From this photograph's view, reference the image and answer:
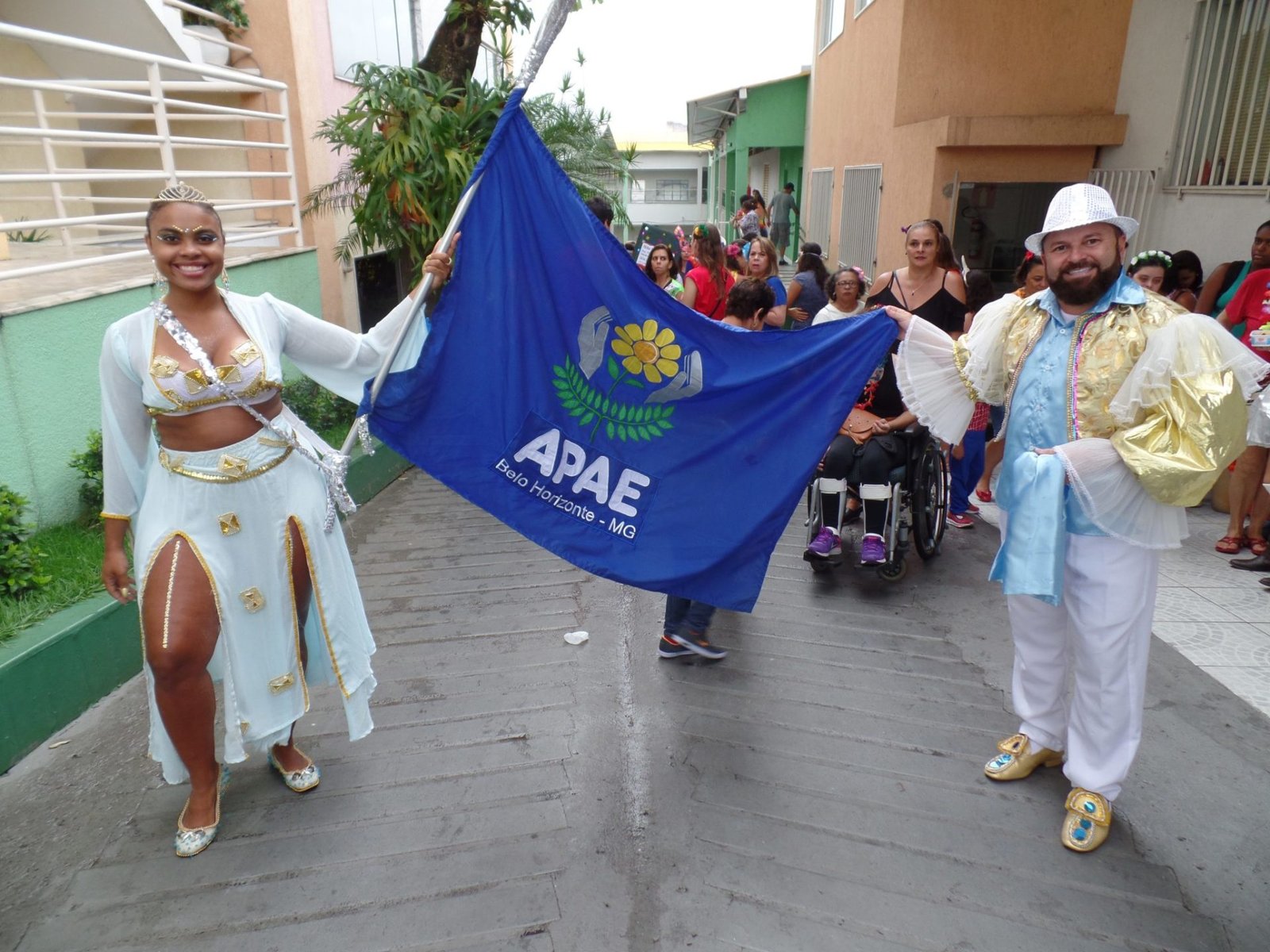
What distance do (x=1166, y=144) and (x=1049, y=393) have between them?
630 centimetres

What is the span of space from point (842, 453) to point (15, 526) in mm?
4036

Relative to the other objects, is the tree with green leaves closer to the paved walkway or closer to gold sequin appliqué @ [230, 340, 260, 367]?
the paved walkway

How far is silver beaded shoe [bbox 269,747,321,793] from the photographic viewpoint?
3178mm

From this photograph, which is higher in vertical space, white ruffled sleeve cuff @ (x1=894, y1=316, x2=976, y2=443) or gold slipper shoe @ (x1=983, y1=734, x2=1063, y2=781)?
white ruffled sleeve cuff @ (x1=894, y1=316, x2=976, y2=443)

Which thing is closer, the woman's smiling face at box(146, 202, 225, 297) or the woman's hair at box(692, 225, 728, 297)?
the woman's smiling face at box(146, 202, 225, 297)

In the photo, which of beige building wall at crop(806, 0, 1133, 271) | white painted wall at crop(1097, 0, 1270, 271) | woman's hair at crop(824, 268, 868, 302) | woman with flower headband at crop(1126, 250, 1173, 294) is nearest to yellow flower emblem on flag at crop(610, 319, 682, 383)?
woman's hair at crop(824, 268, 868, 302)

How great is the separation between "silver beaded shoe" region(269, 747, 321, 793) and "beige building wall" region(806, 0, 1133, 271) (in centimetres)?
804

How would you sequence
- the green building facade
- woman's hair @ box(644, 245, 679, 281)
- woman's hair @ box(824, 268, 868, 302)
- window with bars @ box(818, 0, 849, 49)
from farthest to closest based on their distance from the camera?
1. the green building facade
2. window with bars @ box(818, 0, 849, 49)
3. woman's hair @ box(644, 245, 679, 281)
4. woman's hair @ box(824, 268, 868, 302)

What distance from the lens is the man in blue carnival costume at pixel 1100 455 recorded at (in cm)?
260

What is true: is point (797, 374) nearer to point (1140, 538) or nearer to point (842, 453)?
point (1140, 538)

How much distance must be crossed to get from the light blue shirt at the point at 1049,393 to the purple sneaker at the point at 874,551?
1920 mm

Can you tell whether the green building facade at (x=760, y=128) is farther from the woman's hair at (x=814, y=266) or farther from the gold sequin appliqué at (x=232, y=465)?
the gold sequin appliqué at (x=232, y=465)

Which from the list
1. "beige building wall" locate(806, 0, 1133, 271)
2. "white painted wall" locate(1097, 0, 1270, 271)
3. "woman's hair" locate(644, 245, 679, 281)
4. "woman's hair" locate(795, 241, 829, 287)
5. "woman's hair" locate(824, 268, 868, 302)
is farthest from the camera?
"beige building wall" locate(806, 0, 1133, 271)

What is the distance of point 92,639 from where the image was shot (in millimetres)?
3725
